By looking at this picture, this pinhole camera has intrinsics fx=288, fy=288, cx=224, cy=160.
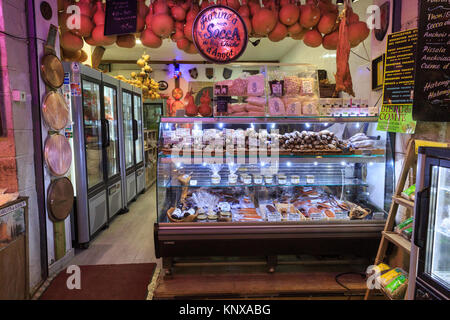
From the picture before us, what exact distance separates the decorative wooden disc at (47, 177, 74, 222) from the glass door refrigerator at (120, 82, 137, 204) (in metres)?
2.08

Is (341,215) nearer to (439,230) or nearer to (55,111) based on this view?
(439,230)

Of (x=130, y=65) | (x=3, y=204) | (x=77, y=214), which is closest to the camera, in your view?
(x=3, y=204)

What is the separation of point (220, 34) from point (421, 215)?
7.76 ft

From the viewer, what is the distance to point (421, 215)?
6.36 feet

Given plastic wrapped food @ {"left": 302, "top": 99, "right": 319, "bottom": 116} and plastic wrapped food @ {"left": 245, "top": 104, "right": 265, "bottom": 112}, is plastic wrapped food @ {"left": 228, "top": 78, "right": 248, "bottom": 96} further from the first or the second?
plastic wrapped food @ {"left": 302, "top": 99, "right": 319, "bottom": 116}

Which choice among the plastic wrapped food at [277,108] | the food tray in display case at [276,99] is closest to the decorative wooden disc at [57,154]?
the food tray in display case at [276,99]

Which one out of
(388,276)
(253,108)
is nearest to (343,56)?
(253,108)

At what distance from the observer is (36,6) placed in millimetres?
3018

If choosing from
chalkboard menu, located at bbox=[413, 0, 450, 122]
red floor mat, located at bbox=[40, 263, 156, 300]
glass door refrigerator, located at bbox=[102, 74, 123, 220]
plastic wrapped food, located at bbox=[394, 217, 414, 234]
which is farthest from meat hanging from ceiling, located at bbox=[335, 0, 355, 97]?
glass door refrigerator, located at bbox=[102, 74, 123, 220]

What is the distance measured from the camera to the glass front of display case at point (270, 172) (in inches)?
116

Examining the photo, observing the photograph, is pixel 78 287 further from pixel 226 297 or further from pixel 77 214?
pixel 226 297

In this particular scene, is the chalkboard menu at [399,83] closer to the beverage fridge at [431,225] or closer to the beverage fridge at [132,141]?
the beverage fridge at [431,225]
